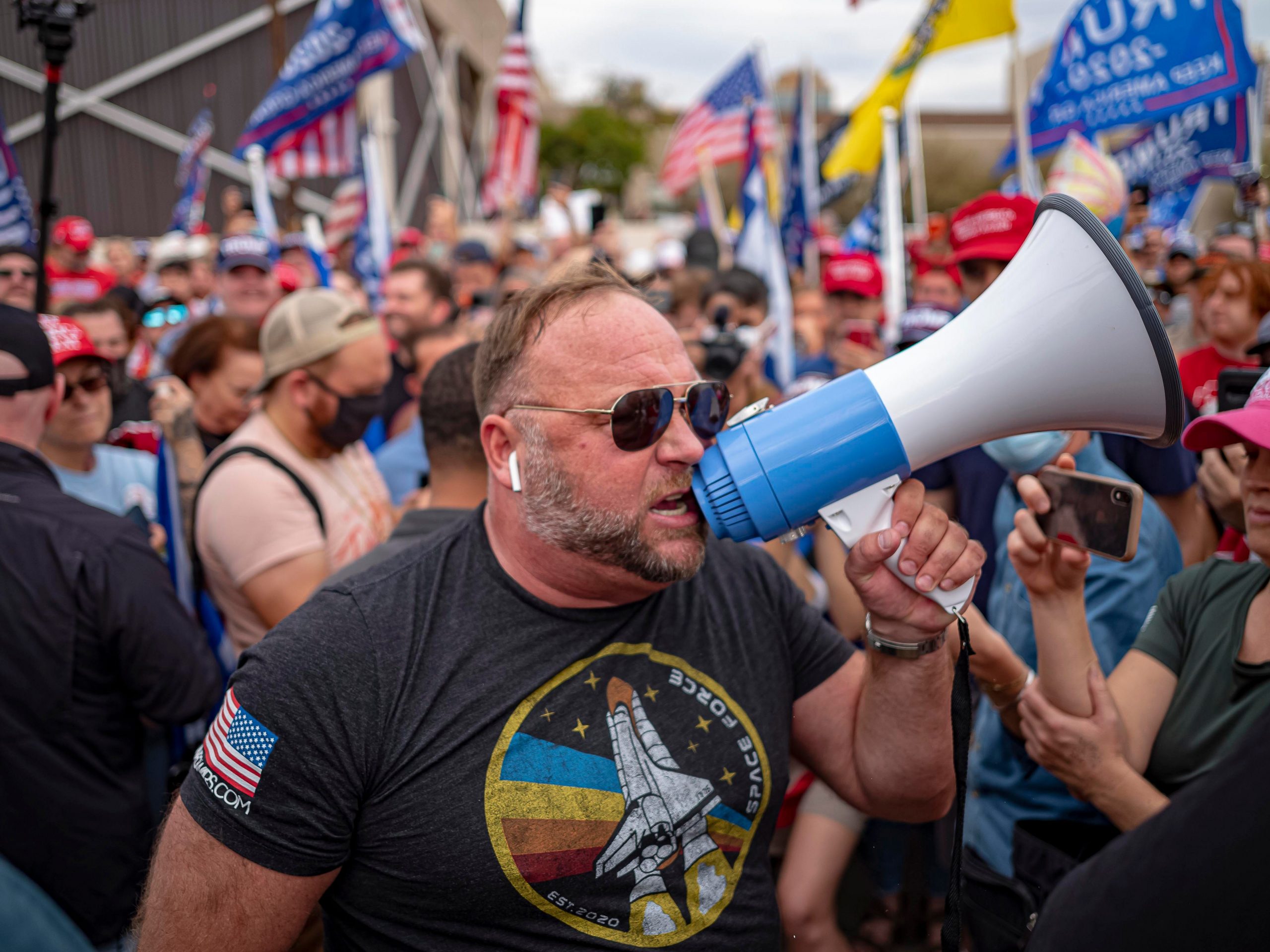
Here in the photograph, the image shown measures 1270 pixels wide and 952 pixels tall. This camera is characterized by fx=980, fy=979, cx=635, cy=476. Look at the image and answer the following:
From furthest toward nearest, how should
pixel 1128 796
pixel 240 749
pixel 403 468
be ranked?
pixel 403 468
pixel 1128 796
pixel 240 749

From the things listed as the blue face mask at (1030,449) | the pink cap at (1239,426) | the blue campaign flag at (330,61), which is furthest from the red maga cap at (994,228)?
the blue campaign flag at (330,61)

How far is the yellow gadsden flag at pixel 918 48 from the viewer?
577 centimetres

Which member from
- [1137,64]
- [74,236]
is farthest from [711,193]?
[74,236]

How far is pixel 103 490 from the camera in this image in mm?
3590

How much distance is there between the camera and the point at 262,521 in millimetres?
2932

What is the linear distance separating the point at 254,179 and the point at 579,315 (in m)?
5.67

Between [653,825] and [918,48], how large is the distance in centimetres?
573

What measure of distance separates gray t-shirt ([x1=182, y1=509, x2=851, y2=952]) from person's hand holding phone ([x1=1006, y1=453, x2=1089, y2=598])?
2.19ft

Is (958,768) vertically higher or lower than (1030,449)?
lower

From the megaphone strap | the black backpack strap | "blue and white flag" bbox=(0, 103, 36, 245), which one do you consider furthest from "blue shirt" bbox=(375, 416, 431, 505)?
"blue and white flag" bbox=(0, 103, 36, 245)

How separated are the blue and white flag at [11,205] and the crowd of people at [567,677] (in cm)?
318

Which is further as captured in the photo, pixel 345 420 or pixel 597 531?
pixel 345 420

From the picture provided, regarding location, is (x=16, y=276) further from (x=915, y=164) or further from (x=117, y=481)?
(x=915, y=164)

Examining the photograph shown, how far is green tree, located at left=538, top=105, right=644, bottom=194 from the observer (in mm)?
37219
